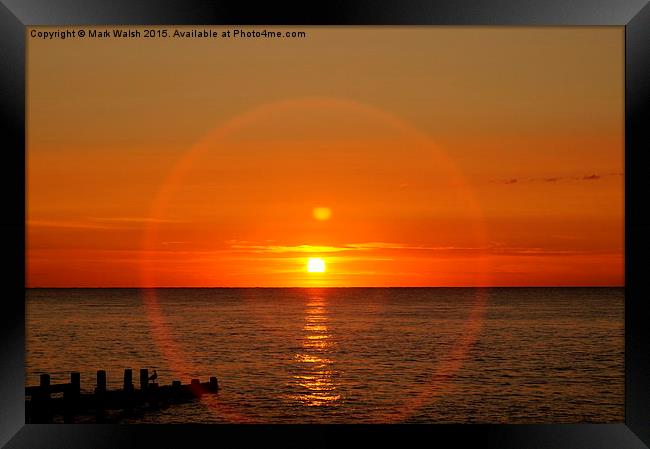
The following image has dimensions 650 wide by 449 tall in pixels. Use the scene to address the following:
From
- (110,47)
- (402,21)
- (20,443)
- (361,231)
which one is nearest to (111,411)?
(20,443)

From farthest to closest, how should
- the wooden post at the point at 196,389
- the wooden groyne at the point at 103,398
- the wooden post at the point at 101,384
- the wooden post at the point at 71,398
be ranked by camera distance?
the wooden post at the point at 196,389 → the wooden post at the point at 101,384 → the wooden post at the point at 71,398 → the wooden groyne at the point at 103,398

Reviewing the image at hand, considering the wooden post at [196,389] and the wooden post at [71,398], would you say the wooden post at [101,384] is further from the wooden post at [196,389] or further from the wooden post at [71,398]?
the wooden post at [196,389]

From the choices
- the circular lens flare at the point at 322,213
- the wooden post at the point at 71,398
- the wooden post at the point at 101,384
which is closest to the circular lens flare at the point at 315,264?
the circular lens flare at the point at 322,213

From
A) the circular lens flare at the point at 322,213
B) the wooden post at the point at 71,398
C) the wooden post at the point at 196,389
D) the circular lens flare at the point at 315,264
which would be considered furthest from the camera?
the circular lens flare at the point at 315,264

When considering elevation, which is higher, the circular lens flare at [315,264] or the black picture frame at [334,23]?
the black picture frame at [334,23]

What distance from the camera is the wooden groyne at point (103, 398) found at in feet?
42.5

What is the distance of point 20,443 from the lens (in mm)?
3396

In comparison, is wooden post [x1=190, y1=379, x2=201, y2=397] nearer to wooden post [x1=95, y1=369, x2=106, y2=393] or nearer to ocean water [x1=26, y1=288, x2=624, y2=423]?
ocean water [x1=26, y1=288, x2=624, y2=423]

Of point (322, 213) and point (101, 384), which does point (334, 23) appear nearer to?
point (101, 384)

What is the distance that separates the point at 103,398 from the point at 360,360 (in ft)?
68.4

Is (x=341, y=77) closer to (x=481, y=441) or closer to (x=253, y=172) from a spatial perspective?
(x=253, y=172)

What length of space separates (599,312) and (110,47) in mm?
45151

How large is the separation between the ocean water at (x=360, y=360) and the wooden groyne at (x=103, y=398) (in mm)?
335

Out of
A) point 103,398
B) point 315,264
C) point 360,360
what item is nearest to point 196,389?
point 103,398
